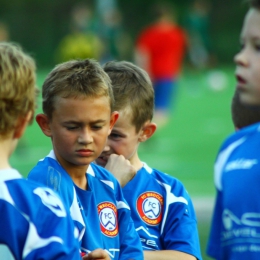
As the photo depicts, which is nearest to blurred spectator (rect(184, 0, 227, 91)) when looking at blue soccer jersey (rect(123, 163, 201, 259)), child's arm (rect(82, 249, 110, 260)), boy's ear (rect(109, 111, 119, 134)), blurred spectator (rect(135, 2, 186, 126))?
blurred spectator (rect(135, 2, 186, 126))

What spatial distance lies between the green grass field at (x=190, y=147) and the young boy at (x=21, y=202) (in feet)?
14.9

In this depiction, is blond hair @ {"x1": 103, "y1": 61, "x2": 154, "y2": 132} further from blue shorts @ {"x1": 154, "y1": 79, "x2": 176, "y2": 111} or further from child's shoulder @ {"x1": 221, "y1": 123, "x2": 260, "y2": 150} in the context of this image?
blue shorts @ {"x1": 154, "y1": 79, "x2": 176, "y2": 111}

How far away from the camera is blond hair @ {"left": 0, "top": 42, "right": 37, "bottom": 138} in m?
2.81

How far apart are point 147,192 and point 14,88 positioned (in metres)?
1.31

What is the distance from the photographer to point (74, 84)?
351cm

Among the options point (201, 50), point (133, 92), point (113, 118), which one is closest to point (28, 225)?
point (113, 118)

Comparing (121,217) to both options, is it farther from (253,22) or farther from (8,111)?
(253,22)

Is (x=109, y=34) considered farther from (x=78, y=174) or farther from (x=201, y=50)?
(x=78, y=174)

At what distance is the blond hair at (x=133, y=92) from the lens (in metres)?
4.09

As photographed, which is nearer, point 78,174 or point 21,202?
point 21,202

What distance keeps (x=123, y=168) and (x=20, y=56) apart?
1.15 meters

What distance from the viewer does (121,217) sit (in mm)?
3551

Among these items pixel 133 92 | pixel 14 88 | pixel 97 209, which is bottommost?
pixel 97 209

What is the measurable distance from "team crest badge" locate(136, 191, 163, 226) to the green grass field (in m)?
3.34
